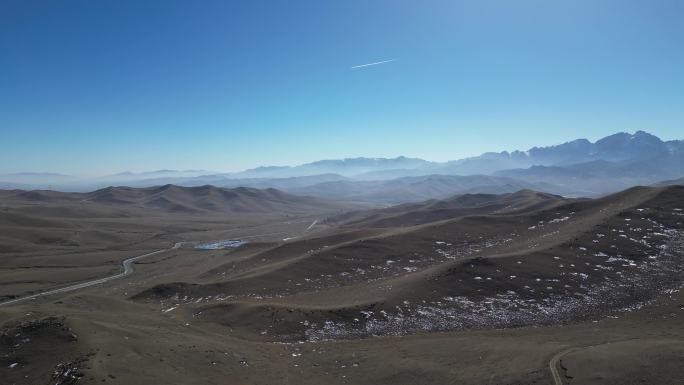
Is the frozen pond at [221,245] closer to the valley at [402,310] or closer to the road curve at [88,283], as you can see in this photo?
the road curve at [88,283]

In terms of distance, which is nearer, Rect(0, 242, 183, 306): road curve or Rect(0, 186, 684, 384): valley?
Rect(0, 186, 684, 384): valley

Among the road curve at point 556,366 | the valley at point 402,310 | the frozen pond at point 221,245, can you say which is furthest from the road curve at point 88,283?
the road curve at point 556,366

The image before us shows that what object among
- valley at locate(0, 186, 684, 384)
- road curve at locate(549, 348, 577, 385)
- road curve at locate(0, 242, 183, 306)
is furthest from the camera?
road curve at locate(0, 242, 183, 306)

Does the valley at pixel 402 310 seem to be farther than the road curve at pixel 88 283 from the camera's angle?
No

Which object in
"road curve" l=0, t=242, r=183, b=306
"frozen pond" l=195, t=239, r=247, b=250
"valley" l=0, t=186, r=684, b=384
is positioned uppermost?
"valley" l=0, t=186, r=684, b=384

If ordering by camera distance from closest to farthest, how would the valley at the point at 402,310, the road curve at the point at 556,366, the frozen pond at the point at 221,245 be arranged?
the road curve at the point at 556,366 → the valley at the point at 402,310 → the frozen pond at the point at 221,245

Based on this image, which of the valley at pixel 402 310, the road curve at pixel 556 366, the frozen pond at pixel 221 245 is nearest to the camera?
the road curve at pixel 556 366

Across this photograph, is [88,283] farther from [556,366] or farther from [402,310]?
[556,366]

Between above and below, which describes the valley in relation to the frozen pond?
above

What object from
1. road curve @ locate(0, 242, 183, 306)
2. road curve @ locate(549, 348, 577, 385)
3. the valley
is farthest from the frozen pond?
road curve @ locate(549, 348, 577, 385)

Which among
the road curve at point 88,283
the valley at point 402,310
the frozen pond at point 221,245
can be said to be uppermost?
the valley at point 402,310

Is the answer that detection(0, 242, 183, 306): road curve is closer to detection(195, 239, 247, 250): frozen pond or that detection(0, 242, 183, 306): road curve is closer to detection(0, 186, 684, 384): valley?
detection(0, 186, 684, 384): valley

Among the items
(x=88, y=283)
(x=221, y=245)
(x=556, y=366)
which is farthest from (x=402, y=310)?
(x=221, y=245)
